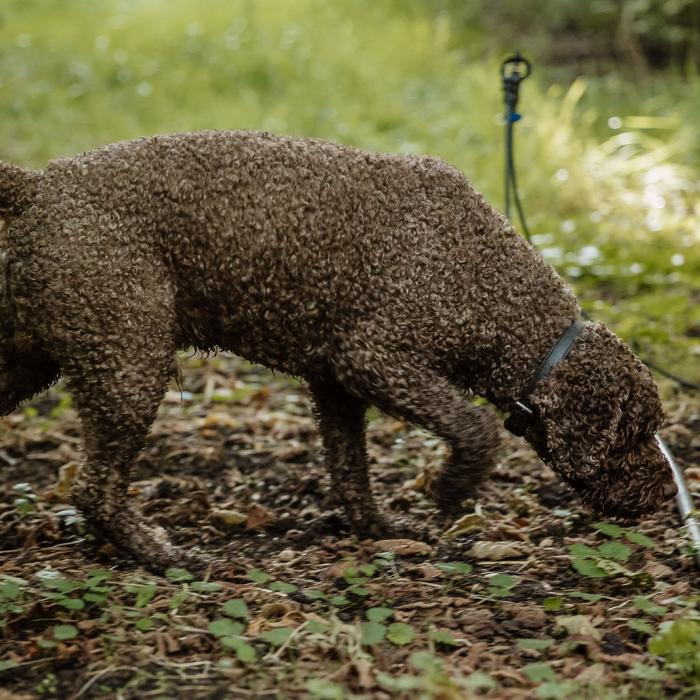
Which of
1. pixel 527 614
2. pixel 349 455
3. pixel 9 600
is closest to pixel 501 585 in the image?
pixel 527 614

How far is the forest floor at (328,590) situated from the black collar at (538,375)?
1.59ft

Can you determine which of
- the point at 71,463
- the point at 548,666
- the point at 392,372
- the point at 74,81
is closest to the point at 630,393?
the point at 392,372

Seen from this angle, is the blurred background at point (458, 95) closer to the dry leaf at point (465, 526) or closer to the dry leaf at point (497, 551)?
the dry leaf at point (465, 526)

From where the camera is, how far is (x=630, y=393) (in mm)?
3496

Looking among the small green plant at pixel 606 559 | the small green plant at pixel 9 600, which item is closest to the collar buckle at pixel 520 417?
the small green plant at pixel 606 559

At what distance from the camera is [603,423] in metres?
3.49

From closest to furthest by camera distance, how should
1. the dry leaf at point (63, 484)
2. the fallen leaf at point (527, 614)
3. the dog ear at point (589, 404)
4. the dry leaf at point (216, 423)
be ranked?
the fallen leaf at point (527, 614) < the dog ear at point (589, 404) < the dry leaf at point (63, 484) < the dry leaf at point (216, 423)

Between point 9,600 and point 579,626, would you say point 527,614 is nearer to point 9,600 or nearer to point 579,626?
point 579,626

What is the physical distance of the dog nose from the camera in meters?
3.58

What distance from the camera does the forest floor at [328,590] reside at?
2674mm

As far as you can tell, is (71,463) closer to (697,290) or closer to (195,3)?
(697,290)

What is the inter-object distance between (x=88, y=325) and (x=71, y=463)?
1.45 metres

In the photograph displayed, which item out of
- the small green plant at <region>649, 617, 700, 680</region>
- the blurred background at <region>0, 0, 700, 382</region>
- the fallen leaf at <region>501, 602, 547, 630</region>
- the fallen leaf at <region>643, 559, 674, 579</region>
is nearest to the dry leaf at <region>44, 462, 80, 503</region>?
the fallen leaf at <region>501, 602, 547, 630</region>

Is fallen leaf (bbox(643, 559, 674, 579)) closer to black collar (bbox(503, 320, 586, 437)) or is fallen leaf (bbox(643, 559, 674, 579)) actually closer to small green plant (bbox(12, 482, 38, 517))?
black collar (bbox(503, 320, 586, 437))
